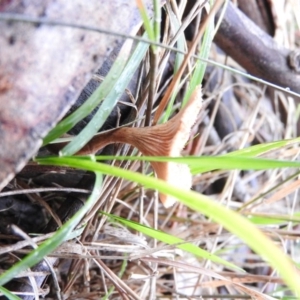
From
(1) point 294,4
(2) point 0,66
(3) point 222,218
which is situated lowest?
(3) point 222,218

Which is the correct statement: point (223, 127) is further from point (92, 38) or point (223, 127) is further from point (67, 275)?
point (92, 38)

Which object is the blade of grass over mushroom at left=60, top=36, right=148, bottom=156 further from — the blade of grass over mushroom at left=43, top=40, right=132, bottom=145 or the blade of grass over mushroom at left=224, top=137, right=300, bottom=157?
the blade of grass over mushroom at left=224, top=137, right=300, bottom=157

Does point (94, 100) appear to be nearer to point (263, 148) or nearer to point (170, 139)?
point (170, 139)

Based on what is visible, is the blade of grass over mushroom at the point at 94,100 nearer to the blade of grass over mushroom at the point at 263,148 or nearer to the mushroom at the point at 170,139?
the mushroom at the point at 170,139

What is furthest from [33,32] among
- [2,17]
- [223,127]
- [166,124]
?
[223,127]

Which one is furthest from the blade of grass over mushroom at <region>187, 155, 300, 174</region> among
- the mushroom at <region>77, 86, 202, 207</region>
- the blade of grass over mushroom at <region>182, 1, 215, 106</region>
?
the blade of grass over mushroom at <region>182, 1, 215, 106</region>

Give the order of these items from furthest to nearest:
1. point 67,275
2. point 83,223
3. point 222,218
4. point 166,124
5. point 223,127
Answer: point 223,127 < point 67,275 < point 83,223 < point 166,124 < point 222,218

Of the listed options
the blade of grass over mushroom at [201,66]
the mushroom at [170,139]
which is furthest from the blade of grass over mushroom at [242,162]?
the blade of grass over mushroom at [201,66]
